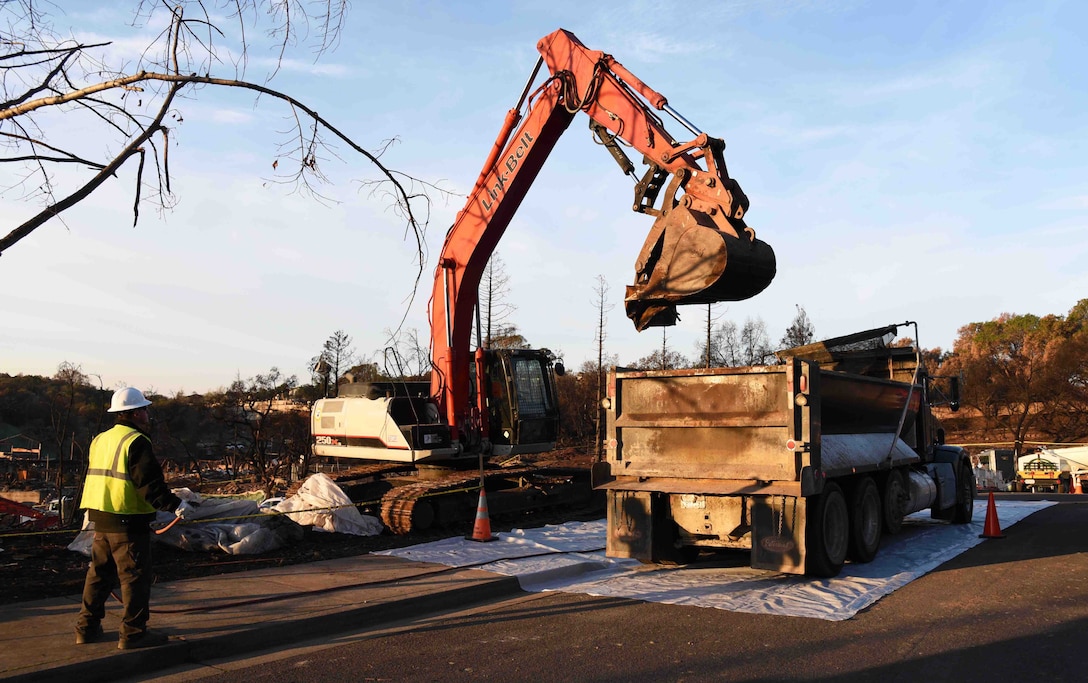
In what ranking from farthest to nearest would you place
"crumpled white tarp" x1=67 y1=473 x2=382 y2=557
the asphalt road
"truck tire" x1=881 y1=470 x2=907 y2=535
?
"truck tire" x1=881 y1=470 x2=907 y2=535 < "crumpled white tarp" x1=67 y1=473 x2=382 y2=557 < the asphalt road

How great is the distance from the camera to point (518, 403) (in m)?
14.0

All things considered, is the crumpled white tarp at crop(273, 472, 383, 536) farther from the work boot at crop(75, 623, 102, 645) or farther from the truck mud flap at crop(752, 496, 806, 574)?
the truck mud flap at crop(752, 496, 806, 574)

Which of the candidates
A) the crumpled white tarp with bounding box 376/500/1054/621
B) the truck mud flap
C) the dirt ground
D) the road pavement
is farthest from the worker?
the truck mud flap

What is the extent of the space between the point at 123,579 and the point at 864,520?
8019 millimetres

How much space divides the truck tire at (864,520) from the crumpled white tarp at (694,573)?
0.56ft

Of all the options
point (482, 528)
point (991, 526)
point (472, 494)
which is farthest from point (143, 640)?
point (991, 526)

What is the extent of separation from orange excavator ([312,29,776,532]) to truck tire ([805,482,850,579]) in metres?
2.44

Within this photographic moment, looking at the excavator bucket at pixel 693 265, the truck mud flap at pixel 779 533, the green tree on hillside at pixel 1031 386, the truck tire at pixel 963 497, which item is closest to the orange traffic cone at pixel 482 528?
the excavator bucket at pixel 693 265

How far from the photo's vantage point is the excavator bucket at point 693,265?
9.38 meters

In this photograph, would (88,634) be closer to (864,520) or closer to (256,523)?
(256,523)

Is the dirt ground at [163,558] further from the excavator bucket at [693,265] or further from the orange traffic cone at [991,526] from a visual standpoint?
the orange traffic cone at [991,526]

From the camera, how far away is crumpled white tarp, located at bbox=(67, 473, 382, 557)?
33.1 feet

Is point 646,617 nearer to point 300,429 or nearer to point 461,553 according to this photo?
point 461,553

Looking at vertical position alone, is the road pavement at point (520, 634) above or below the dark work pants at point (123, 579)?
below
